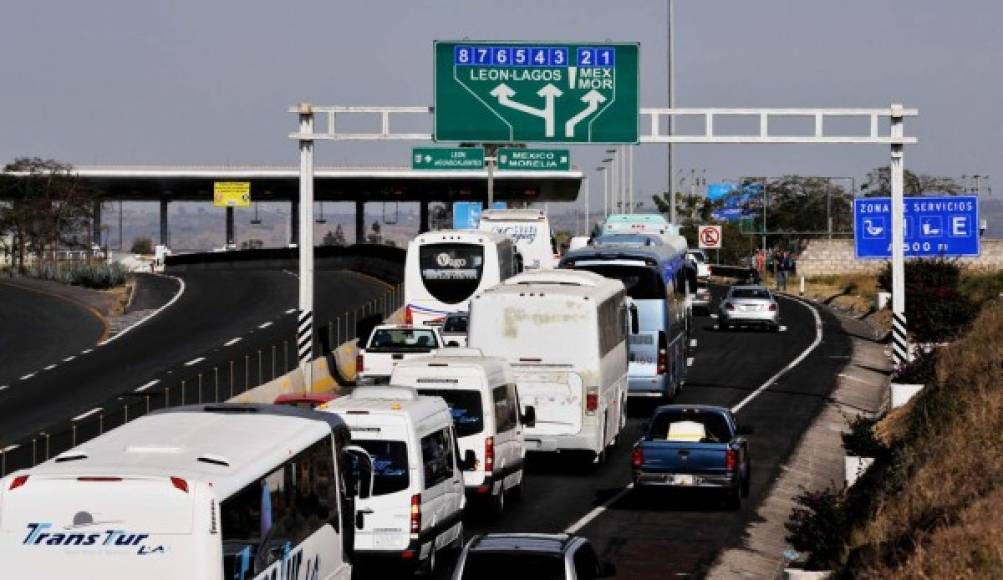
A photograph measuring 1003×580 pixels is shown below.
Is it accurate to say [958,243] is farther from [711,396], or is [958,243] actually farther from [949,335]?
[711,396]

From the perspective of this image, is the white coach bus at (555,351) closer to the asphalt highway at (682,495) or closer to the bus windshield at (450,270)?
the asphalt highway at (682,495)

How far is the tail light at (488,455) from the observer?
28.5m

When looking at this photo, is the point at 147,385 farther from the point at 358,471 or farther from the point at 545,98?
the point at 358,471

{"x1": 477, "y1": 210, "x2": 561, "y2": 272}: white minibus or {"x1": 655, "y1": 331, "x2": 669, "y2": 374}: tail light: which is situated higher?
{"x1": 477, "y1": 210, "x2": 561, "y2": 272}: white minibus

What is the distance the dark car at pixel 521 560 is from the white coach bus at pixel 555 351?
1711 centimetres

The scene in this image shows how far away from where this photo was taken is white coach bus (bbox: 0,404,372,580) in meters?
14.0

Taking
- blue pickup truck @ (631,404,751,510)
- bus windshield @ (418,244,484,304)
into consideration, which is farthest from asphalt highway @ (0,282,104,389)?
blue pickup truck @ (631,404,751,510)

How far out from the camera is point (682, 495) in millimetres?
32156

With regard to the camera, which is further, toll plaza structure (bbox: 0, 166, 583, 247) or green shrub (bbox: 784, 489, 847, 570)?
toll plaza structure (bbox: 0, 166, 583, 247)

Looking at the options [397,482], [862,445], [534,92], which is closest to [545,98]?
[534,92]

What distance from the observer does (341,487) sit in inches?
746

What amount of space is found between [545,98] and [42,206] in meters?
76.2

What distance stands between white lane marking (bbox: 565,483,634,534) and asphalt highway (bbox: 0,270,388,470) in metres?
12.0

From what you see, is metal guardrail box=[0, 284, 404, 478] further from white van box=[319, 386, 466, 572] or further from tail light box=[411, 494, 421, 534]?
tail light box=[411, 494, 421, 534]
